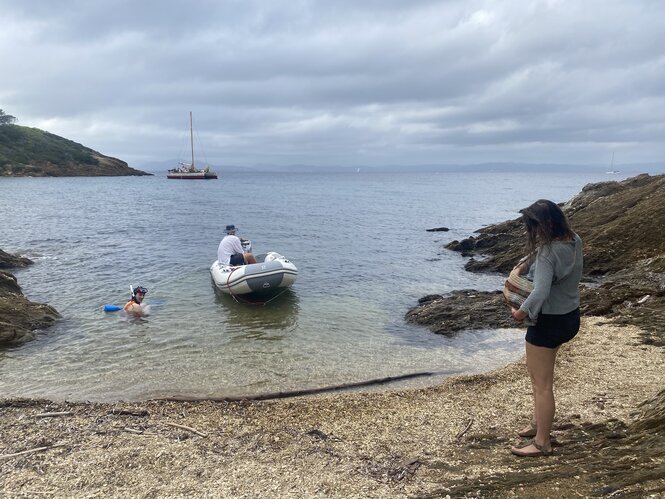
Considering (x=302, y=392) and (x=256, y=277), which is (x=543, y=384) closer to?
(x=302, y=392)

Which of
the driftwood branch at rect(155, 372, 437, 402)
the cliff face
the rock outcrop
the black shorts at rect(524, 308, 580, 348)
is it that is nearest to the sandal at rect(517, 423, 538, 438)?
the black shorts at rect(524, 308, 580, 348)

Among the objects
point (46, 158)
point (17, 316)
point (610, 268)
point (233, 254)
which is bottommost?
point (17, 316)

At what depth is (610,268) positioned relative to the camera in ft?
47.6

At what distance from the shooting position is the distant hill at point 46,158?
103 m

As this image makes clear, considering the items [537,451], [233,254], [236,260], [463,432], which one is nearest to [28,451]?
[463,432]

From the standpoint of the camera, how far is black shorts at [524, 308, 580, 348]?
407 centimetres

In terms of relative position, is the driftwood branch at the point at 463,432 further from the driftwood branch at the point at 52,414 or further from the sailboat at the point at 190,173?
the sailboat at the point at 190,173

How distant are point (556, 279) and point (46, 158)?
129030 millimetres

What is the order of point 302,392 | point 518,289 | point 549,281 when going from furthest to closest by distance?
1. point 302,392
2. point 518,289
3. point 549,281

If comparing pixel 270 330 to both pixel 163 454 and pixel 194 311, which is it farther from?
pixel 163 454

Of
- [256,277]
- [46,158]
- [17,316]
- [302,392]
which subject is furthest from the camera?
[46,158]

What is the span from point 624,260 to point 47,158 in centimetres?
12503

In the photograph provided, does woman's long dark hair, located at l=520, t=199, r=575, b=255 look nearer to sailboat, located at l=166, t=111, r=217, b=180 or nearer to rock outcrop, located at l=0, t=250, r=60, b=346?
rock outcrop, located at l=0, t=250, r=60, b=346

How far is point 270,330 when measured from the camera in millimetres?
11406
